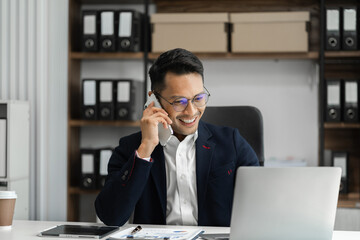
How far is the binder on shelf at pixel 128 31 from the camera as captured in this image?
3355 millimetres

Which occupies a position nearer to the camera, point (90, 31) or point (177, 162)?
point (177, 162)

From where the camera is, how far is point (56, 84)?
3.43 meters

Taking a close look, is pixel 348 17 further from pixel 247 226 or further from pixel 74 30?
pixel 247 226

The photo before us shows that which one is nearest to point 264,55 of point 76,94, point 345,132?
point 345,132

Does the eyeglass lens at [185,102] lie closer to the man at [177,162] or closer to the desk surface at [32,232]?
the man at [177,162]

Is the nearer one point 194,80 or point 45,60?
point 194,80

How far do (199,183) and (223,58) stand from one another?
1.74 m

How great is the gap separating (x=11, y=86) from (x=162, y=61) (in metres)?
1.87

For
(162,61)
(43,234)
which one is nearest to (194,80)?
(162,61)

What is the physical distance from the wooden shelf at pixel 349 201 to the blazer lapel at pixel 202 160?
1.64 metres

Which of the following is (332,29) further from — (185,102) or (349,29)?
(185,102)

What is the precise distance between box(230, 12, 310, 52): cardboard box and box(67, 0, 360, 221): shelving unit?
80mm

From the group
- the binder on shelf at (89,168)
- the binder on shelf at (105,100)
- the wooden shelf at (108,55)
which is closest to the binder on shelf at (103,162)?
the binder on shelf at (89,168)

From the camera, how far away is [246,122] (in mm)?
2086
